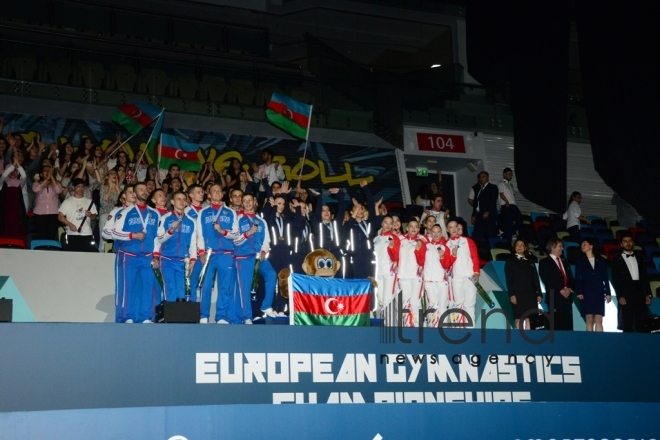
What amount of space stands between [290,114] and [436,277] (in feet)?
12.9

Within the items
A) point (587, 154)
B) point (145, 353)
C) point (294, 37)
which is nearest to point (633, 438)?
point (145, 353)

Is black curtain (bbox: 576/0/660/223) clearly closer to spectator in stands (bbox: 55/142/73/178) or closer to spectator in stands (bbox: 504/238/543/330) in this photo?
spectator in stands (bbox: 504/238/543/330)

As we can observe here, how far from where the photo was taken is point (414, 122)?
1948 cm

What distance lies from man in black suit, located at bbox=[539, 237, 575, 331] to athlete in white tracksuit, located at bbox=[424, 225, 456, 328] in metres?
1.47

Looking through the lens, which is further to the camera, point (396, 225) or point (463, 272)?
point (396, 225)

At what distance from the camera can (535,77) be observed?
14.7m

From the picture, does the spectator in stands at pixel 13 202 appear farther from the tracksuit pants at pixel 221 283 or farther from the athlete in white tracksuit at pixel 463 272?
the athlete in white tracksuit at pixel 463 272

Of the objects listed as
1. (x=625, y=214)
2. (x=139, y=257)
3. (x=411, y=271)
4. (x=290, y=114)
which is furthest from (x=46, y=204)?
(x=625, y=214)

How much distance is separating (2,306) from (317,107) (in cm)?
1114

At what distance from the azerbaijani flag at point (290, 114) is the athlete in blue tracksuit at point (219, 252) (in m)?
3.62

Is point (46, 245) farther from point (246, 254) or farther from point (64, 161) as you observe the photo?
point (246, 254)

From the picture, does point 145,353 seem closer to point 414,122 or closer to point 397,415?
point 397,415

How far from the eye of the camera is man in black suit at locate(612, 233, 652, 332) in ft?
40.6

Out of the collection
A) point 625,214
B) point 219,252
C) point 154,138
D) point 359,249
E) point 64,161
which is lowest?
point 219,252
